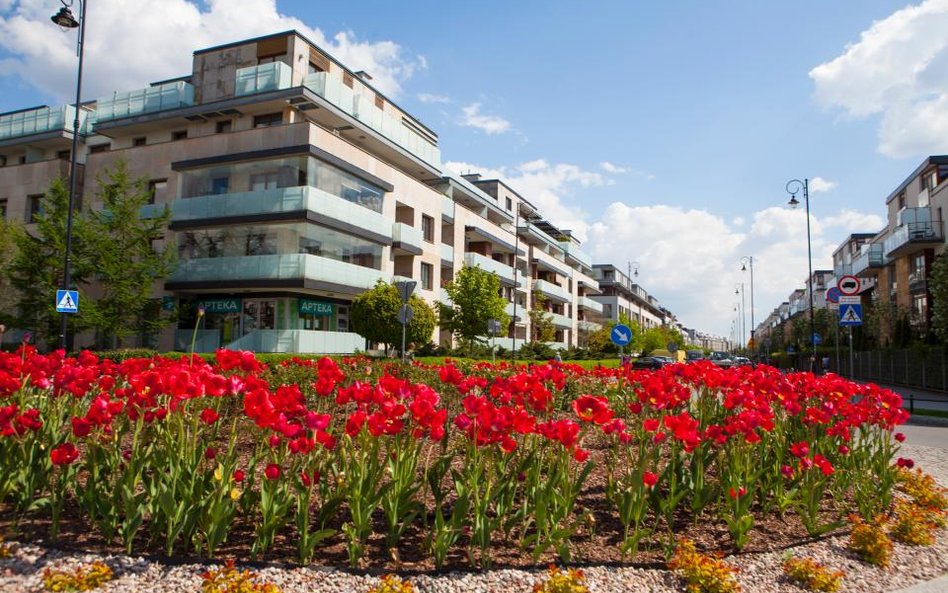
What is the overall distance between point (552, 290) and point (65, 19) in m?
47.3

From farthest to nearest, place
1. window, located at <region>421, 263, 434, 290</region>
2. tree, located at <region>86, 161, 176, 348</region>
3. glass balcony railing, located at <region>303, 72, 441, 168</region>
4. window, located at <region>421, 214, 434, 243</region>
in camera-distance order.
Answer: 1. window, located at <region>421, 214, 434, 243</region>
2. window, located at <region>421, 263, 434, 290</region>
3. glass balcony railing, located at <region>303, 72, 441, 168</region>
4. tree, located at <region>86, 161, 176, 348</region>

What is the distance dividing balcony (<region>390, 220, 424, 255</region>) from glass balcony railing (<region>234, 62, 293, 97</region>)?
8546 millimetres

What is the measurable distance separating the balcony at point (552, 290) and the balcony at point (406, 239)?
24077 mm

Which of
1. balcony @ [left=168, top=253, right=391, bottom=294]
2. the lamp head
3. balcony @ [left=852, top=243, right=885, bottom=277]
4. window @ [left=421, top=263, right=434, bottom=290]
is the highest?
the lamp head

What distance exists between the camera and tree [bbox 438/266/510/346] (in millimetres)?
33688

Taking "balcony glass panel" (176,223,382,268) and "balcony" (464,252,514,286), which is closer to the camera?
"balcony glass panel" (176,223,382,268)

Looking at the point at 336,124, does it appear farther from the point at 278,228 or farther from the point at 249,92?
the point at 278,228

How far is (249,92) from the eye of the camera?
2925 centimetres

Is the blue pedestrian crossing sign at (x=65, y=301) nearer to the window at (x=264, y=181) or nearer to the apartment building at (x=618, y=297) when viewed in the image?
the window at (x=264, y=181)

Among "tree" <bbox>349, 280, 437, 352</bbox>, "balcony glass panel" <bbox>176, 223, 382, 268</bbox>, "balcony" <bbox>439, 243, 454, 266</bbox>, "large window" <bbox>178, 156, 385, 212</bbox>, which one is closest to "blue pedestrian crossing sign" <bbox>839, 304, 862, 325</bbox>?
"tree" <bbox>349, 280, 437, 352</bbox>

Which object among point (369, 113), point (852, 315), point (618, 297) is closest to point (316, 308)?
point (369, 113)

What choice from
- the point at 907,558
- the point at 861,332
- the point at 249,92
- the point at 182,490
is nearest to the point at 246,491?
the point at 182,490

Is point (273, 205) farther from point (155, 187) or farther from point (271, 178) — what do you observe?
point (155, 187)

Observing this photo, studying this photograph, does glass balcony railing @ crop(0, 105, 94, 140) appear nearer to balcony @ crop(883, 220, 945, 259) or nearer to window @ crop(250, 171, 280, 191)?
window @ crop(250, 171, 280, 191)
